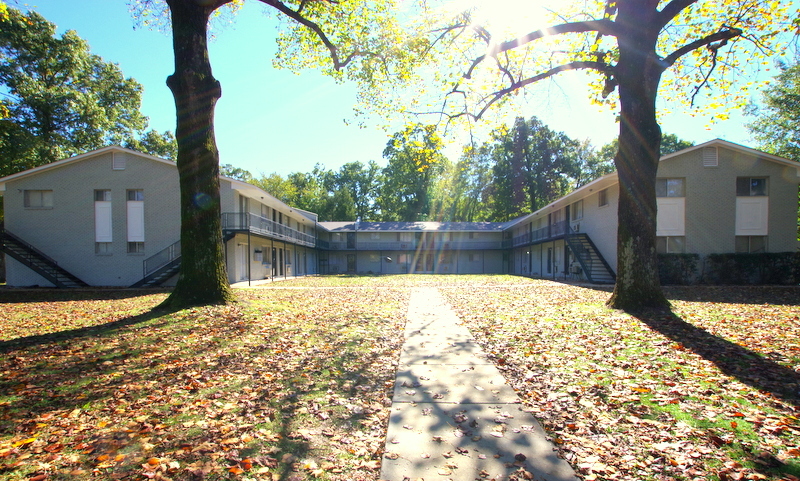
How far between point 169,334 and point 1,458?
157 inches

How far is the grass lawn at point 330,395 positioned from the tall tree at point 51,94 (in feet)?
74.4

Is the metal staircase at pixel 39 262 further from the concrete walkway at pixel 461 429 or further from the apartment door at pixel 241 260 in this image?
the concrete walkway at pixel 461 429

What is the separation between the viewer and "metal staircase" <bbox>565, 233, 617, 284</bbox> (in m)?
21.4

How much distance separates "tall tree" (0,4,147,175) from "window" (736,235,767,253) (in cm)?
3790

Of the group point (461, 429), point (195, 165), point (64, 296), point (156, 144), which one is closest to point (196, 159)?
point (195, 165)

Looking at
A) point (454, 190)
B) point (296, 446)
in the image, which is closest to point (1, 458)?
point (296, 446)

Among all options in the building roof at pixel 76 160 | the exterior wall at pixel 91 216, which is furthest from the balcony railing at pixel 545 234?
the building roof at pixel 76 160

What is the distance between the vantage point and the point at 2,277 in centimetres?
3253

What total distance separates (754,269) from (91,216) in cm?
3270

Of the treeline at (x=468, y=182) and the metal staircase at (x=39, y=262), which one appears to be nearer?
the metal staircase at (x=39, y=262)

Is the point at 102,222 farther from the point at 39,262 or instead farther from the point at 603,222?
the point at 603,222

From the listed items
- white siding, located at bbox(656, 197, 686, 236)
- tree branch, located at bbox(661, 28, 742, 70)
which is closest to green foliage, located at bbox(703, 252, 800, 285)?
white siding, located at bbox(656, 197, 686, 236)

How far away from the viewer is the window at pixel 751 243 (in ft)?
66.0

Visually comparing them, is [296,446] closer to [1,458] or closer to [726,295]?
[1,458]
